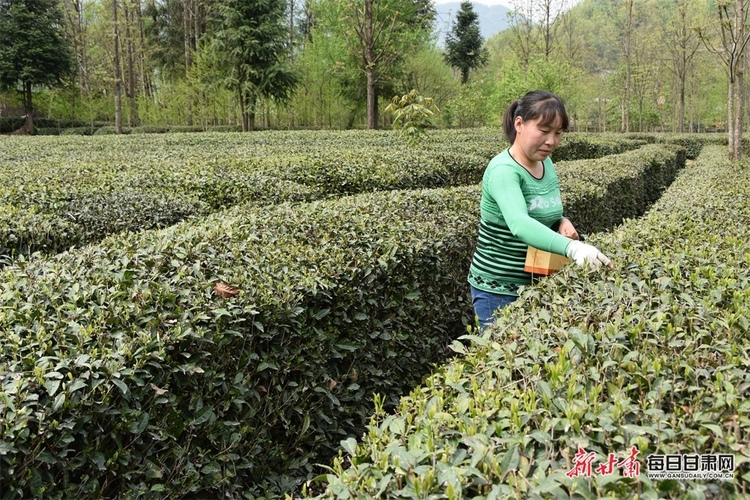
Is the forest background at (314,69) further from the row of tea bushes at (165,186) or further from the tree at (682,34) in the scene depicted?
the row of tea bushes at (165,186)

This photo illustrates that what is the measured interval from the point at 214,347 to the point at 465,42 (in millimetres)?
41562

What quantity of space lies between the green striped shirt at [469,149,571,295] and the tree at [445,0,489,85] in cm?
4007

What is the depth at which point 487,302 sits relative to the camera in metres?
2.96

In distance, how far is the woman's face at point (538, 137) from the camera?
2.62 m

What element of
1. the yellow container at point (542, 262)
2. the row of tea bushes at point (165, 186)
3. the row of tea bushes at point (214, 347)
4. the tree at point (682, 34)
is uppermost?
the tree at point (682, 34)

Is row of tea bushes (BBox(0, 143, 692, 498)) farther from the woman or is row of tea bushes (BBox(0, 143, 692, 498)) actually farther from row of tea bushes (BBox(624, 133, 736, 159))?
row of tea bushes (BBox(624, 133, 736, 159))

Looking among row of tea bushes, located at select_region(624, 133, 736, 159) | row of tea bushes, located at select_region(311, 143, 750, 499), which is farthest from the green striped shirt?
row of tea bushes, located at select_region(624, 133, 736, 159)

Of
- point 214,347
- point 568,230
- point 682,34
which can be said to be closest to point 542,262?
point 568,230

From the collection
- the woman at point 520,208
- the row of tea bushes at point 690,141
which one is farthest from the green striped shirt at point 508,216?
the row of tea bushes at point 690,141

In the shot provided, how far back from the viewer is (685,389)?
5.00 ft

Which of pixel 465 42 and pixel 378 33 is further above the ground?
pixel 465 42

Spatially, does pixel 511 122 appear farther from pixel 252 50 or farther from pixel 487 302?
pixel 252 50

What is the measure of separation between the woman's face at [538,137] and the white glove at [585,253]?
531 millimetres

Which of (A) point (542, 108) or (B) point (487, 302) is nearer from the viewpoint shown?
(A) point (542, 108)
